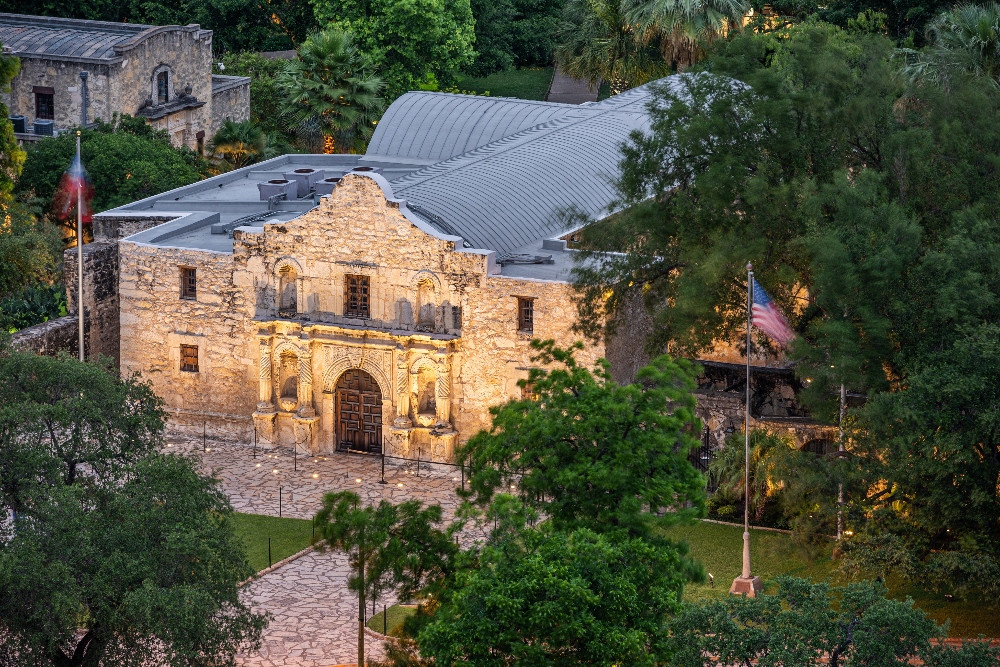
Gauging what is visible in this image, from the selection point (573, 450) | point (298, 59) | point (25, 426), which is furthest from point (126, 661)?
point (298, 59)

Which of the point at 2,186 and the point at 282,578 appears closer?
the point at 282,578

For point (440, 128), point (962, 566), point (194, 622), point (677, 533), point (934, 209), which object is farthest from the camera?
point (440, 128)

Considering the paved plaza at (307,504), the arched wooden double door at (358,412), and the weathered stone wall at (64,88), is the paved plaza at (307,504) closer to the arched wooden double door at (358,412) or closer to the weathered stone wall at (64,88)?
the arched wooden double door at (358,412)

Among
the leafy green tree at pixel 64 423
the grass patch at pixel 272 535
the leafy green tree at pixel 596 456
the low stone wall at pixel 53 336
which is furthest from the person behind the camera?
the low stone wall at pixel 53 336

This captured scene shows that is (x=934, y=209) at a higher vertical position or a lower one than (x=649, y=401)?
higher

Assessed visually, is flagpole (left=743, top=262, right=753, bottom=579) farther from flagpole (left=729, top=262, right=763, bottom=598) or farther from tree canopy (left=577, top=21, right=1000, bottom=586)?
tree canopy (left=577, top=21, right=1000, bottom=586)

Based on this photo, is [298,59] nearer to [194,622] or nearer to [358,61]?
[358,61]

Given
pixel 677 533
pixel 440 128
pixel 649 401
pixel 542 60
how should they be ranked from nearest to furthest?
pixel 649 401
pixel 677 533
pixel 440 128
pixel 542 60

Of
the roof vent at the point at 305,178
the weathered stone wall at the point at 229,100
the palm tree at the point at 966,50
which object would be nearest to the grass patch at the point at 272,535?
the roof vent at the point at 305,178
